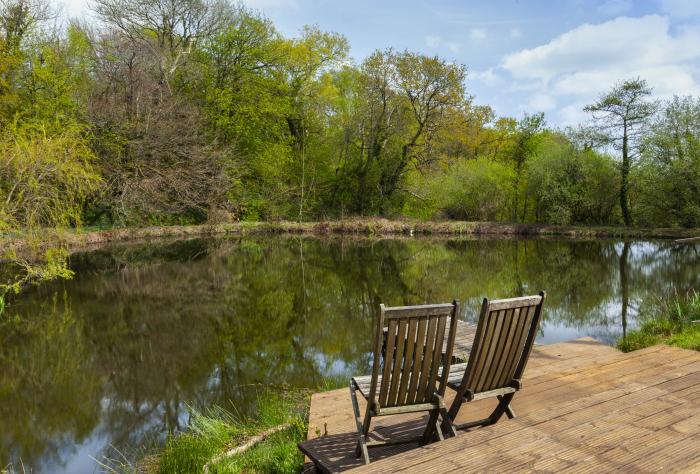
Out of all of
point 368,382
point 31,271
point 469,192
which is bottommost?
point 31,271

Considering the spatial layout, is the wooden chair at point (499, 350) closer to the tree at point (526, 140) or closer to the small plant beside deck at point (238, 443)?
the small plant beside deck at point (238, 443)

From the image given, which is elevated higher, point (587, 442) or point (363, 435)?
point (587, 442)

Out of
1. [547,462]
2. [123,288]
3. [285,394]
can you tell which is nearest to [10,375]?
[285,394]

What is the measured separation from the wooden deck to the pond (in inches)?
115

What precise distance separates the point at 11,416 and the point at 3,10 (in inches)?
1034

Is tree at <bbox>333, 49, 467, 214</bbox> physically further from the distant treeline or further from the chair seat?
the chair seat

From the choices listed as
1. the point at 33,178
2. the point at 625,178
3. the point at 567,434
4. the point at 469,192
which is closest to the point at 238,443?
the point at 567,434

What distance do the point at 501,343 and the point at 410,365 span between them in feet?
1.91

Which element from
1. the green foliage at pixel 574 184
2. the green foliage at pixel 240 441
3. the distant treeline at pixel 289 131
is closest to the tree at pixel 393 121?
→ the distant treeline at pixel 289 131

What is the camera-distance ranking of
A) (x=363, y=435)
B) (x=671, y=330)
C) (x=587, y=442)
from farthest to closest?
(x=671, y=330)
(x=363, y=435)
(x=587, y=442)

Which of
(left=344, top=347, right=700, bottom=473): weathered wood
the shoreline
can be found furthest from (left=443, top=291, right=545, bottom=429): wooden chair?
the shoreline

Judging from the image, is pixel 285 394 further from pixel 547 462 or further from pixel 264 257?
pixel 264 257

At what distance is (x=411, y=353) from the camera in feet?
9.49

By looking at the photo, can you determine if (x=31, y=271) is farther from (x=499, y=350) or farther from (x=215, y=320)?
(x=499, y=350)
